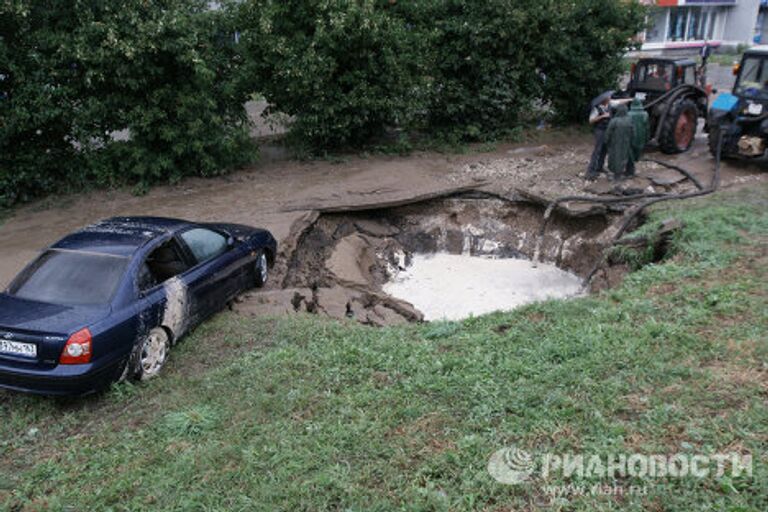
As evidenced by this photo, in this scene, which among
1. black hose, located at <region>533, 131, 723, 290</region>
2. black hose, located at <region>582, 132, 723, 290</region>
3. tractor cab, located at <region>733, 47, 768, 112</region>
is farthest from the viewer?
tractor cab, located at <region>733, 47, 768, 112</region>

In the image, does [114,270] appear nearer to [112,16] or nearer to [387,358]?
[387,358]

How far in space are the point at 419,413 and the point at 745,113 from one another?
10.7 m

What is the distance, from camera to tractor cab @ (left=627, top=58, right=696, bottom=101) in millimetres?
13664

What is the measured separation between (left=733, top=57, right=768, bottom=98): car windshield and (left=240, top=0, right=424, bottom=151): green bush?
21.9 ft

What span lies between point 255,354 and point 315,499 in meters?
2.54

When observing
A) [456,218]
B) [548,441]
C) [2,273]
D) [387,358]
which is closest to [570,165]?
[456,218]

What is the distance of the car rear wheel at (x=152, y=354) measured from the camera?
20.6 feet

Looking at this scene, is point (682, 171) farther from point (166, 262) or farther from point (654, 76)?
point (166, 262)

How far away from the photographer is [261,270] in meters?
8.90

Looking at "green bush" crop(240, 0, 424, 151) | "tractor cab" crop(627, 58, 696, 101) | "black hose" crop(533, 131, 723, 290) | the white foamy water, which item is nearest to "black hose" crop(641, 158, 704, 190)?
"black hose" crop(533, 131, 723, 290)

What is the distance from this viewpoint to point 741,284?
691 centimetres

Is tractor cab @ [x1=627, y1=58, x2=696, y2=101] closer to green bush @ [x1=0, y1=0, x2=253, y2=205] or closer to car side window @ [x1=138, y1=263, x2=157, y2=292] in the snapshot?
green bush @ [x1=0, y1=0, x2=253, y2=205]

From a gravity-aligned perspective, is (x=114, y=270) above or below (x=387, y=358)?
above

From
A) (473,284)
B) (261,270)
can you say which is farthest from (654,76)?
(261,270)
